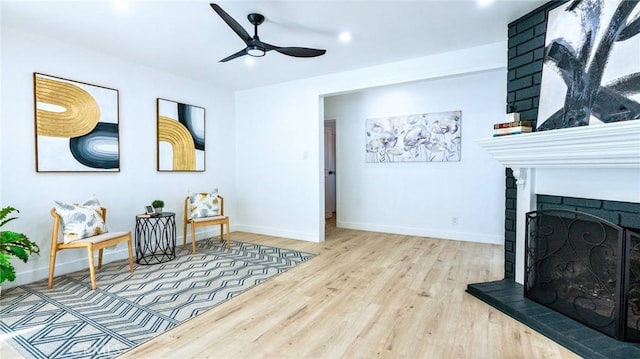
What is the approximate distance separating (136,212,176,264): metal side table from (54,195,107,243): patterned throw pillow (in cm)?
52

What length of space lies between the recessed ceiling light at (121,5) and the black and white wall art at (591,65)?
331 centimetres

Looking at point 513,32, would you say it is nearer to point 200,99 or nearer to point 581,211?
point 581,211

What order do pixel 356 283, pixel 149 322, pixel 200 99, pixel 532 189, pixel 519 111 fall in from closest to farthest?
pixel 149 322, pixel 532 189, pixel 519 111, pixel 356 283, pixel 200 99

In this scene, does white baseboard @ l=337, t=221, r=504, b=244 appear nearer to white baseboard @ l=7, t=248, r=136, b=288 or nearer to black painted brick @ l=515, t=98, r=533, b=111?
black painted brick @ l=515, t=98, r=533, b=111

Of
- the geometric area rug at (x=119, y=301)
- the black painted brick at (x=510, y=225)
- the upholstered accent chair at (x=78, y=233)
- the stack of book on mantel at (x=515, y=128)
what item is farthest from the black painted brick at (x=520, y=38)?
the upholstered accent chair at (x=78, y=233)

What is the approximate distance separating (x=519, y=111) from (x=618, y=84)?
2.69 feet

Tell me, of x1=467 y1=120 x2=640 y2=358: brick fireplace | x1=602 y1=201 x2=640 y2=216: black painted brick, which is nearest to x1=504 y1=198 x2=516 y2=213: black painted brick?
x1=467 y1=120 x2=640 y2=358: brick fireplace

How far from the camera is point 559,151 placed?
6.52ft

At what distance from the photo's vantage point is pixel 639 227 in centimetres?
173

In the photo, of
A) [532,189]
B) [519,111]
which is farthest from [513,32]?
[532,189]

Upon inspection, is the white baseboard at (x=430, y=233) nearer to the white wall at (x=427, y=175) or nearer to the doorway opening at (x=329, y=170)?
the white wall at (x=427, y=175)

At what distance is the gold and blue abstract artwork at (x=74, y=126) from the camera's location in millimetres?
2980

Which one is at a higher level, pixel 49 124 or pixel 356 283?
pixel 49 124

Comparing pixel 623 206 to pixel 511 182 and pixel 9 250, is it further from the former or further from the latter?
pixel 9 250
